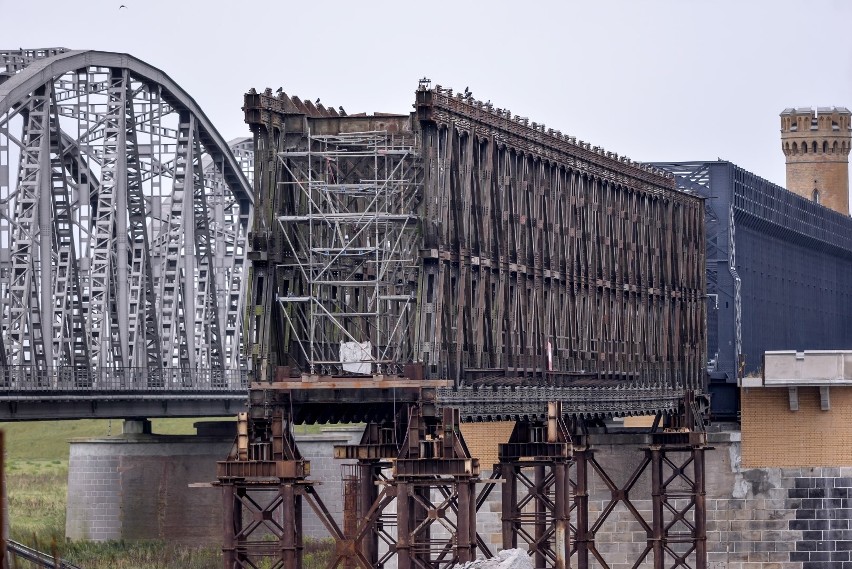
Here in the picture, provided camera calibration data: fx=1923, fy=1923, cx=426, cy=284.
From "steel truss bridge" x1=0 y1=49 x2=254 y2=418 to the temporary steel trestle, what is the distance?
43.4 feet

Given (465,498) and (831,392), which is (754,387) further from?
(465,498)

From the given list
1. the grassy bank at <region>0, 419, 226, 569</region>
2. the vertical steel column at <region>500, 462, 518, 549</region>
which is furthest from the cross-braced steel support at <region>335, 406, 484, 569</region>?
the vertical steel column at <region>500, 462, 518, 549</region>

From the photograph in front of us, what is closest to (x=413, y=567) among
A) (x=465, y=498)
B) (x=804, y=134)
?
(x=465, y=498)

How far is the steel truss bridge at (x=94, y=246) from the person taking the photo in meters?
76.5

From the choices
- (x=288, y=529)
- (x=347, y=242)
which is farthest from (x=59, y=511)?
(x=288, y=529)

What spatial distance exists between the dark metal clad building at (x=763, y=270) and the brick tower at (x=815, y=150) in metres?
39.5

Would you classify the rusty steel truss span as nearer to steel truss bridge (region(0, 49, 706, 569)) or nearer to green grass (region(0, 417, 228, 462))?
steel truss bridge (region(0, 49, 706, 569))

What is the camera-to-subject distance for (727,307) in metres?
101

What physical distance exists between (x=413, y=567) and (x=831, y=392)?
29.3 meters

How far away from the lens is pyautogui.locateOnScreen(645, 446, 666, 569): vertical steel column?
69.2 meters

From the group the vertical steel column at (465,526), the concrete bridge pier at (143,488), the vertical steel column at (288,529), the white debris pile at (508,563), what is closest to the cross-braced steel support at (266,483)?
the vertical steel column at (288,529)

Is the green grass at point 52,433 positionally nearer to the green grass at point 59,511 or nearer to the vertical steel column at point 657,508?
the green grass at point 59,511

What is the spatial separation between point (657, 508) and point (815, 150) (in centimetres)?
13014

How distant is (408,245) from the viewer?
165ft
